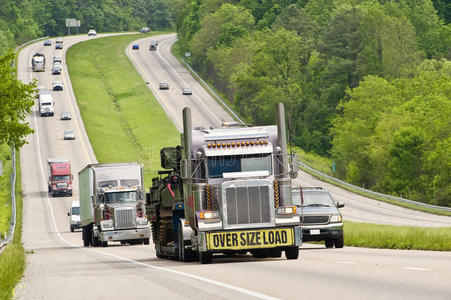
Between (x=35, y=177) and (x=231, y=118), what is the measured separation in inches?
1333

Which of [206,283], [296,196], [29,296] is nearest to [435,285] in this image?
[206,283]

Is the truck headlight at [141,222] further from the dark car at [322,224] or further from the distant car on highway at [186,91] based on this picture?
the distant car on highway at [186,91]

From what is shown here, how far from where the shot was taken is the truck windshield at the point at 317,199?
102 feet

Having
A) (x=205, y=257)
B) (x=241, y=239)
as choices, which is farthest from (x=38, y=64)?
(x=241, y=239)

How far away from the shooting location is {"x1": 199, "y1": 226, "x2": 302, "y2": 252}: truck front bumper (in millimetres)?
22484

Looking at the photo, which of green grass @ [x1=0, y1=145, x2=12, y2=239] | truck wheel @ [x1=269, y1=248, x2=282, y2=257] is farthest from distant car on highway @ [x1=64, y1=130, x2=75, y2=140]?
truck wheel @ [x1=269, y1=248, x2=282, y2=257]

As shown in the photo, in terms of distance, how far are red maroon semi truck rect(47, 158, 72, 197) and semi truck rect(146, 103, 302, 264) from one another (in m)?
64.2

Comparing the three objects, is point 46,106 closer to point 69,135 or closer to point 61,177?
point 69,135

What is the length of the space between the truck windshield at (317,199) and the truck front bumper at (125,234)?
547 inches

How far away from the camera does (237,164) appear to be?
2303 centimetres

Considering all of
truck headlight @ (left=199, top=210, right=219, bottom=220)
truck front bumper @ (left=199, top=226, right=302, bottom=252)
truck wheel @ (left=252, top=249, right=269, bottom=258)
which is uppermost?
truck headlight @ (left=199, top=210, right=219, bottom=220)

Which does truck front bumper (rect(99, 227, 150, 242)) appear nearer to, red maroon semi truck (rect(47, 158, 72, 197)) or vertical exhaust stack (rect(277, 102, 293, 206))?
vertical exhaust stack (rect(277, 102, 293, 206))

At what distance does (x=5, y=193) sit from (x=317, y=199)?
200 ft

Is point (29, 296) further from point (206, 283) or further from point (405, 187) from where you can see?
point (405, 187)
